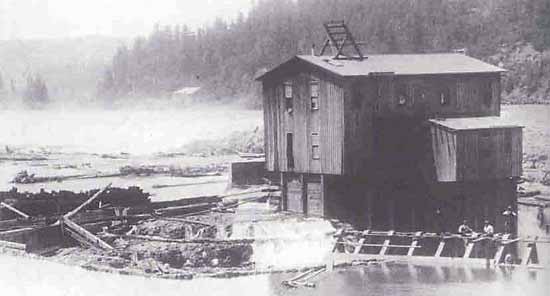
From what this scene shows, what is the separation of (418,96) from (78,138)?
4886 cm

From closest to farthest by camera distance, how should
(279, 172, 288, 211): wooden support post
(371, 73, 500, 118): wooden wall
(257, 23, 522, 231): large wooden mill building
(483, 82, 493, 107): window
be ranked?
(257, 23, 522, 231): large wooden mill building → (371, 73, 500, 118): wooden wall → (483, 82, 493, 107): window → (279, 172, 288, 211): wooden support post

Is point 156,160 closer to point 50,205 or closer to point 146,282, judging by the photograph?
point 50,205

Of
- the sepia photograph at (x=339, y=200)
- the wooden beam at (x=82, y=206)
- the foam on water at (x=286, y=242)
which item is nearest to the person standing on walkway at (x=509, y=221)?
the sepia photograph at (x=339, y=200)

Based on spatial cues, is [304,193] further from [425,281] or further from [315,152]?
[425,281]

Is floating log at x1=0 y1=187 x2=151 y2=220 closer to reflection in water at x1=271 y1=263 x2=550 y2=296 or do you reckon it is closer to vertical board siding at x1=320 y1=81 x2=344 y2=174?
vertical board siding at x1=320 y1=81 x2=344 y2=174

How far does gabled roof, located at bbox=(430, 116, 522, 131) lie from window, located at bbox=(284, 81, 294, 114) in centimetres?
540

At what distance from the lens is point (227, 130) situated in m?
64.1

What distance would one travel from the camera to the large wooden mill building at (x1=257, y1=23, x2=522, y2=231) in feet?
95.2

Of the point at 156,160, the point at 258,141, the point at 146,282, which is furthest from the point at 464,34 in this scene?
the point at 146,282

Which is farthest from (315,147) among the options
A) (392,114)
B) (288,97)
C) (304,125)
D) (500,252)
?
(500,252)

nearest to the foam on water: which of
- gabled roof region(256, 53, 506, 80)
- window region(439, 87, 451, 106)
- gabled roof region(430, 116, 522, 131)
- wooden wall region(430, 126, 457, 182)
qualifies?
wooden wall region(430, 126, 457, 182)

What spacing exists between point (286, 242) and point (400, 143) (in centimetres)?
650

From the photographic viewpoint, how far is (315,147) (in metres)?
30.2

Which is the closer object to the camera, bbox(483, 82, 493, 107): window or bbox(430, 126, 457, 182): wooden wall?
bbox(430, 126, 457, 182): wooden wall
